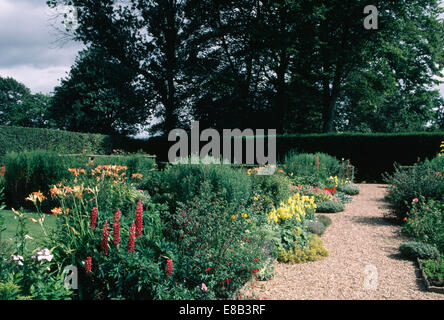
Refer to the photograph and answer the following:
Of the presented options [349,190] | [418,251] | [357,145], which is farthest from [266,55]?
[418,251]

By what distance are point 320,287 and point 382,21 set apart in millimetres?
16890

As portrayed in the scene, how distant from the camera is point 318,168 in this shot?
11.3 m

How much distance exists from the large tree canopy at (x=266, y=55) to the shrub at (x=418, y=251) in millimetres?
14265

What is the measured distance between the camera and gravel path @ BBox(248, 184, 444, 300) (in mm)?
3746

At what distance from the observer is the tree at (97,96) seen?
2070 cm

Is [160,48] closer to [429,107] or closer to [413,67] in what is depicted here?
[413,67]

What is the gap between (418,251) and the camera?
4.85m

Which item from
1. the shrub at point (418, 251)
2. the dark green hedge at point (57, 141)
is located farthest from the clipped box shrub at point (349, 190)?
the dark green hedge at point (57, 141)

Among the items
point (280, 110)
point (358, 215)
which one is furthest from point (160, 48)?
point (358, 215)

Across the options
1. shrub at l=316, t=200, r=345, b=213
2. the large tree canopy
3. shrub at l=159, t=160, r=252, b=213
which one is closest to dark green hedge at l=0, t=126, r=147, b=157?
the large tree canopy

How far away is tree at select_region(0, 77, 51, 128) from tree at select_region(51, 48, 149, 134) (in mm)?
11137

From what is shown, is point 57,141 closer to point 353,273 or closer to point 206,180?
point 206,180
